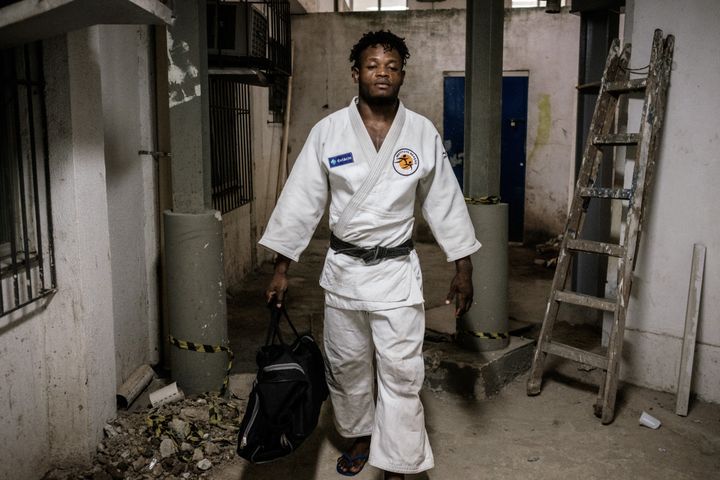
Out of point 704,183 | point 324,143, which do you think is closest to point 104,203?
point 324,143

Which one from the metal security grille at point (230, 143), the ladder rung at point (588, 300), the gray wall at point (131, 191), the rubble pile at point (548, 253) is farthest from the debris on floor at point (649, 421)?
the rubble pile at point (548, 253)

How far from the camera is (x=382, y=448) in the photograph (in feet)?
9.53

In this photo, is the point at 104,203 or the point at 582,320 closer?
the point at 104,203

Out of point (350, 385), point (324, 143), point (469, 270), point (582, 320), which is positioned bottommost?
point (582, 320)

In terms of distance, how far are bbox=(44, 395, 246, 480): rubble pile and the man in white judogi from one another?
872mm

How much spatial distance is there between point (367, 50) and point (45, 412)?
2.14m

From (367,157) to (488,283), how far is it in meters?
1.66

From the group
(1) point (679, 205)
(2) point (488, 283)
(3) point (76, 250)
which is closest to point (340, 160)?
(3) point (76, 250)

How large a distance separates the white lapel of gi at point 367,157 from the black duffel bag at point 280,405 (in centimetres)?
57

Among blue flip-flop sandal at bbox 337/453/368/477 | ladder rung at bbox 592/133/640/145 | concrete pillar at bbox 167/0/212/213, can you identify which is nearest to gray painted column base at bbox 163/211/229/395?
concrete pillar at bbox 167/0/212/213

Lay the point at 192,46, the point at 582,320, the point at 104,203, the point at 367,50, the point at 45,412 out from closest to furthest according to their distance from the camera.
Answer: the point at 367,50 → the point at 45,412 → the point at 104,203 → the point at 192,46 → the point at 582,320

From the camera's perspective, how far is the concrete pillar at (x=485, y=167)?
406 centimetres

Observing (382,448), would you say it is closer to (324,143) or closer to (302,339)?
(302,339)

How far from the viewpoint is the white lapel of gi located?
112 inches
